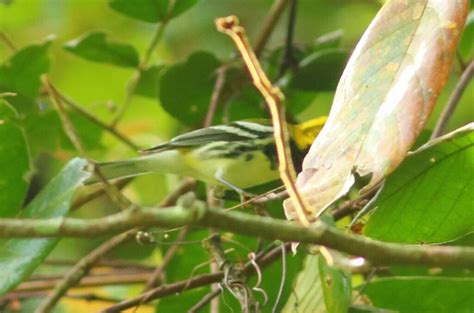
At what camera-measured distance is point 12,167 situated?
3.74 ft

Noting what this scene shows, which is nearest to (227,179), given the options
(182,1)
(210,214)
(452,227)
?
(182,1)

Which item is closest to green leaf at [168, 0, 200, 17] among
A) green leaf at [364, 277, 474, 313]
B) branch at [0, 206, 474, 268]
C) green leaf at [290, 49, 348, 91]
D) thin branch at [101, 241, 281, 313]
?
green leaf at [290, 49, 348, 91]

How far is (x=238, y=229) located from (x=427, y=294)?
550 mm

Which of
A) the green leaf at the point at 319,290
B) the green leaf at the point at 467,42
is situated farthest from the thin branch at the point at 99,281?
the green leaf at the point at 467,42

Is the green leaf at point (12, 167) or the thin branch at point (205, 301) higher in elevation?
the green leaf at point (12, 167)

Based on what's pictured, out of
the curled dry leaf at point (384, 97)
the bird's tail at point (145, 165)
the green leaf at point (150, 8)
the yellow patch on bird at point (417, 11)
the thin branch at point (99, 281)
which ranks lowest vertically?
the thin branch at point (99, 281)

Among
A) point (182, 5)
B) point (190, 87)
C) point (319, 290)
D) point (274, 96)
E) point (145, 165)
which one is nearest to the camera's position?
point (274, 96)

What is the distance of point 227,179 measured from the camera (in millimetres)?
1379

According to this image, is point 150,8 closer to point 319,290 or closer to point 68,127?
point 319,290

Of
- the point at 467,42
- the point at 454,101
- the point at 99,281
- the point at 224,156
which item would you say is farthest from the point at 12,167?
the point at 467,42

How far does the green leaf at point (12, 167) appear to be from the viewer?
1.13 metres

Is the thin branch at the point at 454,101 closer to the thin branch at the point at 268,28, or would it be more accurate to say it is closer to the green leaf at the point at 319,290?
the green leaf at the point at 319,290

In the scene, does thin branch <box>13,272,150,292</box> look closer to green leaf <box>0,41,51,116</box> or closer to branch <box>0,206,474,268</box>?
green leaf <box>0,41,51,116</box>

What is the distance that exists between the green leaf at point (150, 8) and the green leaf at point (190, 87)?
10cm
